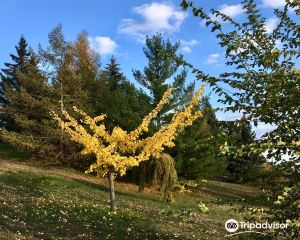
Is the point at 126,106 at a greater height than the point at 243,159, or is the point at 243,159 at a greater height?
the point at 126,106

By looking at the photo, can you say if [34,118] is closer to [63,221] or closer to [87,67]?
[87,67]

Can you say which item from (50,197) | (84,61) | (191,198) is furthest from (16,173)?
(84,61)

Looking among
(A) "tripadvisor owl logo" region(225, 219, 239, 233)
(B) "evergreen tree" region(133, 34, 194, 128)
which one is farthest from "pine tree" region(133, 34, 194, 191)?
(A) "tripadvisor owl logo" region(225, 219, 239, 233)

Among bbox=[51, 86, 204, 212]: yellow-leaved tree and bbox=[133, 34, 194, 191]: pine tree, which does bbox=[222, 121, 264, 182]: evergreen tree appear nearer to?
bbox=[51, 86, 204, 212]: yellow-leaved tree

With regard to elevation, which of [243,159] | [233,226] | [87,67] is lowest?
[233,226]

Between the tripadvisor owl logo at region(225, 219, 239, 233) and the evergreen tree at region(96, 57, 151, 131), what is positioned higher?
the evergreen tree at region(96, 57, 151, 131)

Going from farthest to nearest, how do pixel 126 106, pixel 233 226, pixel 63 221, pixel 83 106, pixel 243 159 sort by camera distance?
1. pixel 83 106
2. pixel 126 106
3. pixel 63 221
4. pixel 233 226
5. pixel 243 159

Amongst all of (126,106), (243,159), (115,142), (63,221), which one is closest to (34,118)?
(126,106)

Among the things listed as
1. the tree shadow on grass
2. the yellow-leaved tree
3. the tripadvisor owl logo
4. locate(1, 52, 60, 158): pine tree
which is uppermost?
locate(1, 52, 60, 158): pine tree

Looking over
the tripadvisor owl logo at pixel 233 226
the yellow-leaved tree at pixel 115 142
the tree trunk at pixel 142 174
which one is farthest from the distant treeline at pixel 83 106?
the tripadvisor owl logo at pixel 233 226

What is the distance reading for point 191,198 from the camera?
3216 cm

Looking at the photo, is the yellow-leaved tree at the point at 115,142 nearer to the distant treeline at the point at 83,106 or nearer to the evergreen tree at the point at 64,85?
the distant treeline at the point at 83,106

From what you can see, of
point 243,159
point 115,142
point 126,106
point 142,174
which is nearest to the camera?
point 243,159

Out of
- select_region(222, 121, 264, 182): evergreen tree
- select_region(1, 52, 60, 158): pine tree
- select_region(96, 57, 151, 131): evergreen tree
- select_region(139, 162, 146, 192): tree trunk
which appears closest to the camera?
select_region(222, 121, 264, 182): evergreen tree
